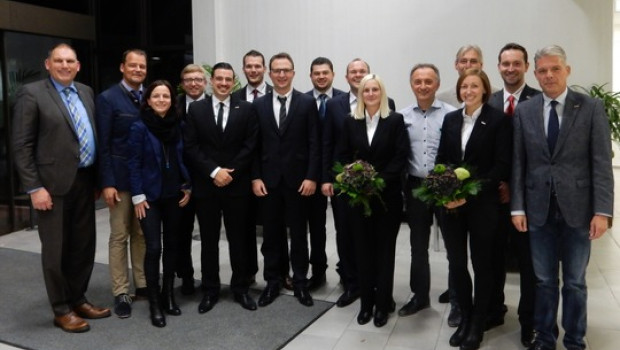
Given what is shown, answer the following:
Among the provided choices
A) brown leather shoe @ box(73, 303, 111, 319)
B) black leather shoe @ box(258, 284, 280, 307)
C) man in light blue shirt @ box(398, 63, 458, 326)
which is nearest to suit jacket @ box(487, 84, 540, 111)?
man in light blue shirt @ box(398, 63, 458, 326)

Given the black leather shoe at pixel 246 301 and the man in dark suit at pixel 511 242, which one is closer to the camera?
the man in dark suit at pixel 511 242

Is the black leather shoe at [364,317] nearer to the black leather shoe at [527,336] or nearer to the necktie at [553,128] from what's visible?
the black leather shoe at [527,336]

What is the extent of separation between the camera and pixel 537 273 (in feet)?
11.2

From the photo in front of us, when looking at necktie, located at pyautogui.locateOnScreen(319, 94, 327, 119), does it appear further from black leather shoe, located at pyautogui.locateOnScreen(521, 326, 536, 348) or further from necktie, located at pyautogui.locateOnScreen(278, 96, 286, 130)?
black leather shoe, located at pyautogui.locateOnScreen(521, 326, 536, 348)

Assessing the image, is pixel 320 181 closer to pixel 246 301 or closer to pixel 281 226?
pixel 281 226

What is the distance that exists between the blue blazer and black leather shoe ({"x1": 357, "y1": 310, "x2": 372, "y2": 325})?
1605 millimetres

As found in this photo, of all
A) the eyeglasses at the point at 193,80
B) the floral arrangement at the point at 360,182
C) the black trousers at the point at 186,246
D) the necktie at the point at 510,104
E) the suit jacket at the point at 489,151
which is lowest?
the black trousers at the point at 186,246

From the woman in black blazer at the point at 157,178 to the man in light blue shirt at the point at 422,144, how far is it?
5.22ft

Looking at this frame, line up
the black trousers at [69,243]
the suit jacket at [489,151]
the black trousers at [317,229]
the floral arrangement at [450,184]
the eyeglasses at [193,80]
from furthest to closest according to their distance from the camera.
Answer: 1. the eyeglasses at [193,80]
2. the black trousers at [317,229]
3. the black trousers at [69,243]
4. the suit jacket at [489,151]
5. the floral arrangement at [450,184]

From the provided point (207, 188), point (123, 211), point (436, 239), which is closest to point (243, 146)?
point (207, 188)

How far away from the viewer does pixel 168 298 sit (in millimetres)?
4270

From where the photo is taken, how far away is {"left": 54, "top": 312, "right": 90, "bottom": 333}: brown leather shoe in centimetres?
397

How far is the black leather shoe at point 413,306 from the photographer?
4.21m

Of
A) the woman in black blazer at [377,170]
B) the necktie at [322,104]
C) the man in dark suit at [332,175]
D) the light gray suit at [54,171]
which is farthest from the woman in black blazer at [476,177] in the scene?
the light gray suit at [54,171]
